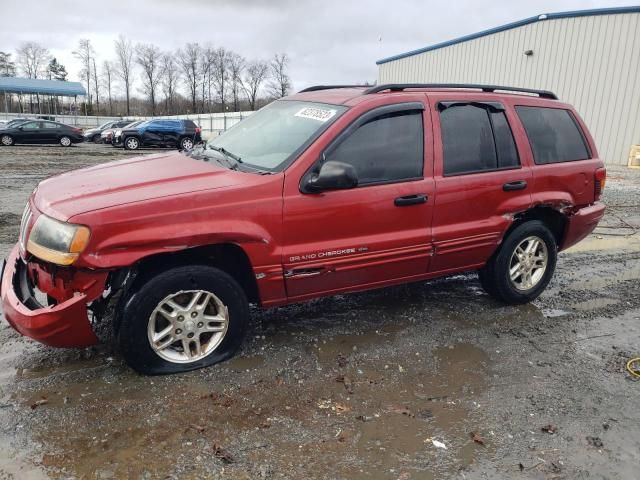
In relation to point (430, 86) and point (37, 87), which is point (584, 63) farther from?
point (37, 87)

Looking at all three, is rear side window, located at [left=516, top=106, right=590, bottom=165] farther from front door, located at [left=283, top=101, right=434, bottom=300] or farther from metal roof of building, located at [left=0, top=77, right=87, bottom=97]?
metal roof of building, located at [left=0, top=77, right=87, bottom=97]

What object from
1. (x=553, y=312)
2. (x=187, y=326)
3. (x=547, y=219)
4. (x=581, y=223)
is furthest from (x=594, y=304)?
(x=187, y=326)

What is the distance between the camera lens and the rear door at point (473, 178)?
4055mm

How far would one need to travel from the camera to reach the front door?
3516mm

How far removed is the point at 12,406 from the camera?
119 inches

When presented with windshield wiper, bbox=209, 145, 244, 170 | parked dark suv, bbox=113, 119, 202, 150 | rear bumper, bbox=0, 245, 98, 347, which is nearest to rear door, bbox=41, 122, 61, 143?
parked dark suv, bbox=113, 119, 202, 150

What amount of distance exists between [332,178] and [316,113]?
0.82 metres

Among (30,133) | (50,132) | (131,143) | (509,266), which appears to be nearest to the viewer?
(509,266)

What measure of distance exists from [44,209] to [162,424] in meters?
1.48

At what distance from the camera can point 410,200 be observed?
12.6 feet

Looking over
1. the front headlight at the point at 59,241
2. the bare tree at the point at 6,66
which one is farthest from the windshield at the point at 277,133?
the bare tree at the point at 6,66

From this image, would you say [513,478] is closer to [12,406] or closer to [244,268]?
[244,268]

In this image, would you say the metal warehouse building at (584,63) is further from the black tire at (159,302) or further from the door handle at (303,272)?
the black tire at (159,302)

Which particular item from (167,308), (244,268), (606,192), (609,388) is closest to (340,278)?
(244,268)
